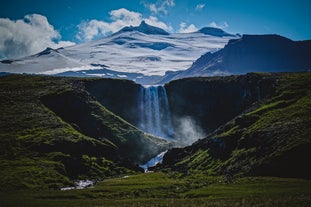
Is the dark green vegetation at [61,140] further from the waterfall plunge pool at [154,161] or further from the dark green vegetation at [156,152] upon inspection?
the waterfall plunge pool at [154,161]

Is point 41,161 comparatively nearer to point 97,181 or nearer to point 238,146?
point 97,181

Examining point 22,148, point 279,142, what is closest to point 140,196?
point 279,142

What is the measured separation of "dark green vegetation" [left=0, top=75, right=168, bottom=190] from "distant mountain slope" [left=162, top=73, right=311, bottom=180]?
21272 mm

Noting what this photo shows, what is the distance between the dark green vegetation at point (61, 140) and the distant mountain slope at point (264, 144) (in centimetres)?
2127

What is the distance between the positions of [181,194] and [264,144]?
3806 centimetres

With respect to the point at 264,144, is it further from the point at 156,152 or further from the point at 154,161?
the point at 156,152

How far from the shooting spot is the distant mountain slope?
98.4m

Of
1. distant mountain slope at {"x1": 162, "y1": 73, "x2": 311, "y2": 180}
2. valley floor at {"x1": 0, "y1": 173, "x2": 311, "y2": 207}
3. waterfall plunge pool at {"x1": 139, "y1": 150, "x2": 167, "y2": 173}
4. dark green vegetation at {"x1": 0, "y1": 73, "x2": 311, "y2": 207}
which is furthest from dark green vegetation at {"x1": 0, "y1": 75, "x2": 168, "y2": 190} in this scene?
distant mountain slope at {"x1": 162, "y1": 73, "x2": 311, "y2": 180}

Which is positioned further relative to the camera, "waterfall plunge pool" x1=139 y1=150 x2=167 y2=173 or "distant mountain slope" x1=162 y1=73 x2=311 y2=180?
"waterfall plunge pool" x1=139 y1=150 x2=167 y2=173

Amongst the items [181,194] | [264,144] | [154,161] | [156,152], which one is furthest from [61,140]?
[264,144]

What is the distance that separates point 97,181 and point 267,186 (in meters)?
58.4

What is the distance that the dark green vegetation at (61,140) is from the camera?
120 meters

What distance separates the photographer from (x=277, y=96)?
160 metres

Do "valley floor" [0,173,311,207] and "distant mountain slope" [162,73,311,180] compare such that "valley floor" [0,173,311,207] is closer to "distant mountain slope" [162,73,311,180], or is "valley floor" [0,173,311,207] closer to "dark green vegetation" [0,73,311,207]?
"dark green vegetation" [0,73,311,207]
